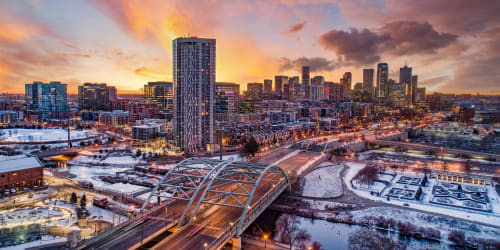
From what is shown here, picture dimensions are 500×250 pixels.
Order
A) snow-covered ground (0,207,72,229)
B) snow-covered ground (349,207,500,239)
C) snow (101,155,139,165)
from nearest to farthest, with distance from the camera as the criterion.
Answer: snow-covered ground (0,207,72,229) → snow-covered ground (349,207,500,239) → snow (101,155,139,165)

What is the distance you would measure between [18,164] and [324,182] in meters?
30.8

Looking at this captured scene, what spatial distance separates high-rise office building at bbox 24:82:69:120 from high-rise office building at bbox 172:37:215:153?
281 feet

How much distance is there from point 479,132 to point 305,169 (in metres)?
61.1

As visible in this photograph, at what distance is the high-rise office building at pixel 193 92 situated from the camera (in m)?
46.7

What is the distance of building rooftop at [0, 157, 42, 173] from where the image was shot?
90.4 ft

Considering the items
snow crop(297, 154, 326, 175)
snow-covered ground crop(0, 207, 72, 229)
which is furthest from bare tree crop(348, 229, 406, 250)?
snow-covered ground crop(0, 207, 72, 229)

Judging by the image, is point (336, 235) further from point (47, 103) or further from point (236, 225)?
point (47, 103)

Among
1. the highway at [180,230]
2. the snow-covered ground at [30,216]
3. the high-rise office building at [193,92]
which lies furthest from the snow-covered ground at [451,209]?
the high-rise office building at [193,92]

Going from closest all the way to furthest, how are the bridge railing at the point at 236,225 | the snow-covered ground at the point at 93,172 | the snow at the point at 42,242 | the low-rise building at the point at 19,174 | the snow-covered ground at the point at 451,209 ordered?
the bridge railing at the point at 236,225 < the snow at the point at 42,242 < the snow-covered ground at the point at 451,209 < the low-rise building at the point at 19,174 < the snow-covered ground at the point at 93,172

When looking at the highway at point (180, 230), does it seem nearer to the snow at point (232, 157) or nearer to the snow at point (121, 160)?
the snow at point (232, 157)

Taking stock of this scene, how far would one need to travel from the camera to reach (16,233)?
1891cm

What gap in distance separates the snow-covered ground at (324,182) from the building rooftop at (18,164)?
26599 mm

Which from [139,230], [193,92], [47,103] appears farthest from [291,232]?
[47,103]

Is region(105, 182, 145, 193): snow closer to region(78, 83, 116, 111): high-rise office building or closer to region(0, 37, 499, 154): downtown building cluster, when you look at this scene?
region(0, 37, 499, 154): downtown building cluster
